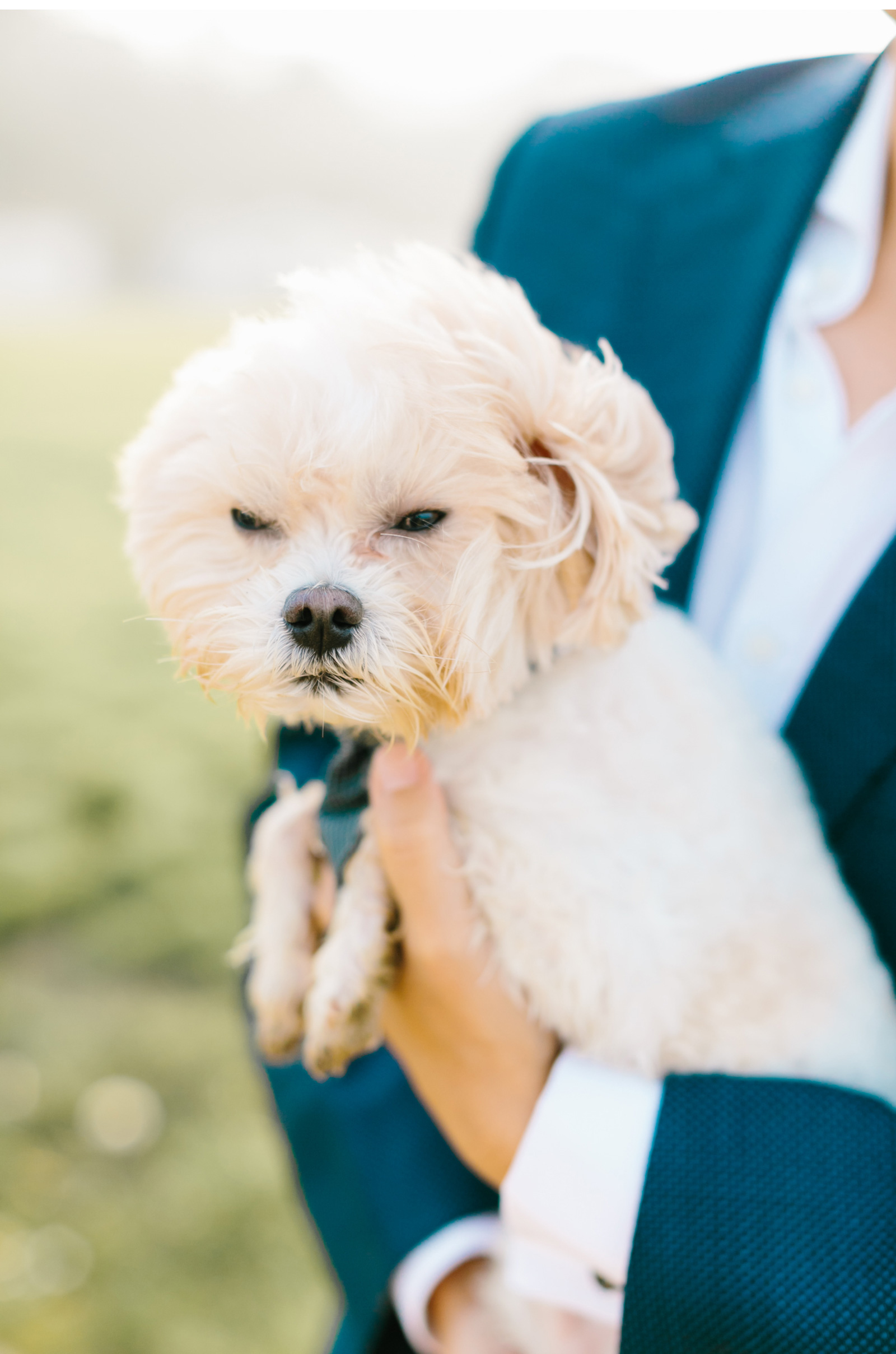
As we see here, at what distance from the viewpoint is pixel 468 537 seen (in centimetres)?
116

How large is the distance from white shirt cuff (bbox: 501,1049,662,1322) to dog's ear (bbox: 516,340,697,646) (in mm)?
656

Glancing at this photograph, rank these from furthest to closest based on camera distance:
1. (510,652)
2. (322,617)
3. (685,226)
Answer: (685,226), (510,652), (322,617)

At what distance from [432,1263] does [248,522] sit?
49.3 inches

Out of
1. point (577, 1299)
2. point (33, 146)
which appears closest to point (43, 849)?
point (577, 1299)

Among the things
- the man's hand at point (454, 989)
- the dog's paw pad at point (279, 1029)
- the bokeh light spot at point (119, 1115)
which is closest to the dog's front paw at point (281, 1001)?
the dog's paw pad at point (279, 1029)

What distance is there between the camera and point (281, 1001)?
1604 mm

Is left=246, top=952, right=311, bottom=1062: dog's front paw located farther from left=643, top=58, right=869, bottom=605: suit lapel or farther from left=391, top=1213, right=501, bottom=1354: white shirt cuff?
left=643, top=58, right=869, bottom=605: suit lapel

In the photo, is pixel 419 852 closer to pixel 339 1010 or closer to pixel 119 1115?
pixel 339 1010

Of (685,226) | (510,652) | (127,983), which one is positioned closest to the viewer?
(510,652)

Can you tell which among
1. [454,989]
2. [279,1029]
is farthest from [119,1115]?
[454,989]

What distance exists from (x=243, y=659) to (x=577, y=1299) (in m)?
1.20

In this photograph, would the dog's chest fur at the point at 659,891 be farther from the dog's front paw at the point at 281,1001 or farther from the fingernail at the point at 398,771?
the dog's front paw at the point at 281,1001

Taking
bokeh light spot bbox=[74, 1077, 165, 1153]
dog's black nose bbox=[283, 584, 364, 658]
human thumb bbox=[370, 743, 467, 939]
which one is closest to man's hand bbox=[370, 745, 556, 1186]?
human thumb bbox=[370, 743, 467, 939]

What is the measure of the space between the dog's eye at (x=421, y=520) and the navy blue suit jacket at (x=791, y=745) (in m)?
0.58
